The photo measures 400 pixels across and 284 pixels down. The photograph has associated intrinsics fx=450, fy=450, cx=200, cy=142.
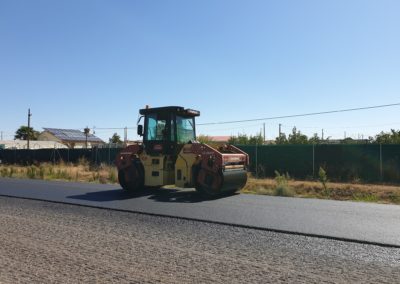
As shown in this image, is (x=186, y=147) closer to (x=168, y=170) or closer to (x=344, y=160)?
(x=168, y=170)

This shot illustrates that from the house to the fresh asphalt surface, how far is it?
2575 inches

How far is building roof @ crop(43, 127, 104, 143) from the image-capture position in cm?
7881

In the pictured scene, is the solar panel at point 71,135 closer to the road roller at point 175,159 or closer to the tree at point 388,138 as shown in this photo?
the tree at point 388,138

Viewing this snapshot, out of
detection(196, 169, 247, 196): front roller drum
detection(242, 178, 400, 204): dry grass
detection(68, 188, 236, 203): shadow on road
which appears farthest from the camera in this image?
detection(242, 178, 400, 204): dry grass

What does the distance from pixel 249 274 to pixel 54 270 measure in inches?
90.9

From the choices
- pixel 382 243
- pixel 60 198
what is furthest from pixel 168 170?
pixel 382 243

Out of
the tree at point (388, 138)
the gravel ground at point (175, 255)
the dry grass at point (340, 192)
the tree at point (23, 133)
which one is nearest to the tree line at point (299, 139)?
the tree at point (388, 138)

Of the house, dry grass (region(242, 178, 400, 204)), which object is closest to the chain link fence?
dry grass (region(242, 178, 400, 204))

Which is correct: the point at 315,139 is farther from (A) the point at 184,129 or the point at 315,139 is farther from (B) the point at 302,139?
(A) the point at 184,129

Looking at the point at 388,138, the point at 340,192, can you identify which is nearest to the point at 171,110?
the point at 340,192

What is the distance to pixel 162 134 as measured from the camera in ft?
46.0

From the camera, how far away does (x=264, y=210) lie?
9.99 m

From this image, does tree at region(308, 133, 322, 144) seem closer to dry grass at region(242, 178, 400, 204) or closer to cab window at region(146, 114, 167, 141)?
dry grass at region(242, 178, 400, 204)

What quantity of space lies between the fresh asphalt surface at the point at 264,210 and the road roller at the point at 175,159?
44 cm
